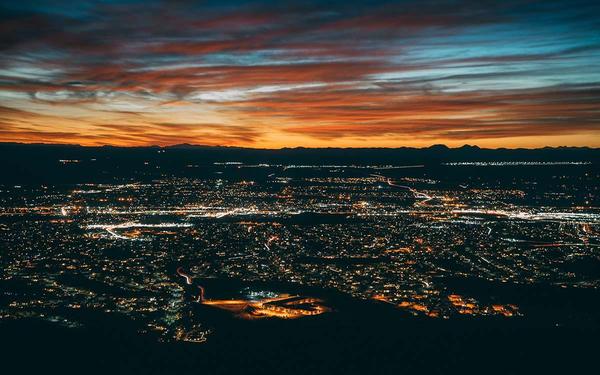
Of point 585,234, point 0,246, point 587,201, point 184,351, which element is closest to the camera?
point 184,351

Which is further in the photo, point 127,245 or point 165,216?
point 165,216

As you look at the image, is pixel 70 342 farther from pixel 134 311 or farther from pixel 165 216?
pixel 165 216

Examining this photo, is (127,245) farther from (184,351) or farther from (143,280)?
(184,351)

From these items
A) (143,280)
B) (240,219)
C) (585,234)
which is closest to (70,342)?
(143,280)

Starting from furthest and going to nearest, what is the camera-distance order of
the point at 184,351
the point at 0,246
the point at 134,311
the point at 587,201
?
1. the point at 587,201
2. the point at 0,246
3. the point at 134,311
4. the point at 184,351

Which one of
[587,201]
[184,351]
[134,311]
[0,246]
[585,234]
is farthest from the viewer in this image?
[587,201]

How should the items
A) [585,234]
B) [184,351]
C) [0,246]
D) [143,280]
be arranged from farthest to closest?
1. [585,234]
2. [0,246]
3. [143,280]
4. [184,351]

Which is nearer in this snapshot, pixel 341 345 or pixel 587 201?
pixel 341 345

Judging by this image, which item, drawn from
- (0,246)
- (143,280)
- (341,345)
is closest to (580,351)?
(341,345)
